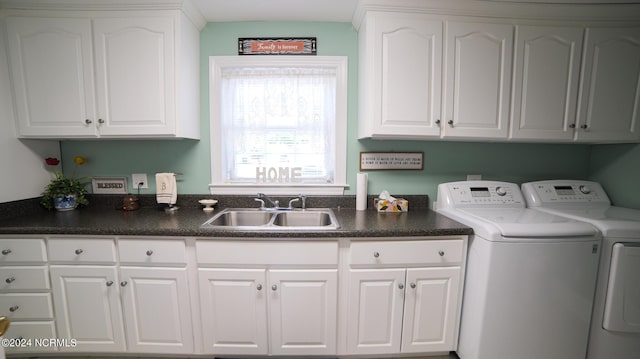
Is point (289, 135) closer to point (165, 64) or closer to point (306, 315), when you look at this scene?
point (165, 64)

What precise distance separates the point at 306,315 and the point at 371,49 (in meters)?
1.71

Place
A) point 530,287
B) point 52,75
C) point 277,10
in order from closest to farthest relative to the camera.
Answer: point 530,287 → point 52,75 → point 277,10

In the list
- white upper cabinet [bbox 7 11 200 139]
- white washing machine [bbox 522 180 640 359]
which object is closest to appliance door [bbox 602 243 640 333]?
white washing machine [bbox 522 180 640 359]

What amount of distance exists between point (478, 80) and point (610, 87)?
2.99 feet

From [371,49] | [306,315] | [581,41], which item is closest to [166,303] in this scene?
[306,315]

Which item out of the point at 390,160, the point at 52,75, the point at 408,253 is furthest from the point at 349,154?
the point at 52,75

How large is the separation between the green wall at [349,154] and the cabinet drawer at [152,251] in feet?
2.00

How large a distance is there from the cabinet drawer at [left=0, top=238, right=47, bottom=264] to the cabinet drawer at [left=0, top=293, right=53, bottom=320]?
22cm

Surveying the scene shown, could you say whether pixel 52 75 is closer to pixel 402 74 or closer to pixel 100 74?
pixel 100 74

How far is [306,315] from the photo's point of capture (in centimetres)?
140

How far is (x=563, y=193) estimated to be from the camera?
1.77 m

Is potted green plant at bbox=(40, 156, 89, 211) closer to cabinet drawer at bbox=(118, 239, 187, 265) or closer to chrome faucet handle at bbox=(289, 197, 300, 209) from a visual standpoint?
cabinet drawer at bbox=(118, 239, 187, 265)

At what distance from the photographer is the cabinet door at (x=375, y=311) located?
1.39 metres

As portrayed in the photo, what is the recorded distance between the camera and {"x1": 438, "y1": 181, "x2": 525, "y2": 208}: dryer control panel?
171cm
